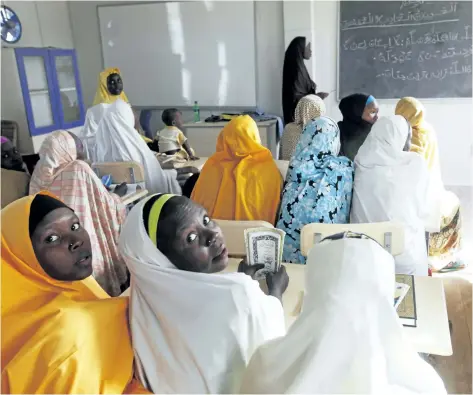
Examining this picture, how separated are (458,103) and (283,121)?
182 centimetres

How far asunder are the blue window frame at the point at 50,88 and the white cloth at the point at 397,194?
411cm

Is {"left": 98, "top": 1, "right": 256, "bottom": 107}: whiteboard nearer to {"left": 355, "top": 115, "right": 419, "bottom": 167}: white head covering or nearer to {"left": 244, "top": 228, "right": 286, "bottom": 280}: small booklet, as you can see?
{"left": 355, "top": 115, "right": 419, "bottom": 167}: white head covering

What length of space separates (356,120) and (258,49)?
2.35 metres

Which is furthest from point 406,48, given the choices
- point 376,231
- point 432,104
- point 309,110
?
point 376,231

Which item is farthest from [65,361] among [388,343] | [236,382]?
[388,343]

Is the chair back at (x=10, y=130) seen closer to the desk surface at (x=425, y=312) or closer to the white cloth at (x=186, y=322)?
the desk surface at (x=425, y=312)

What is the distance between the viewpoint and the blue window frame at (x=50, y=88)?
4.96 meters

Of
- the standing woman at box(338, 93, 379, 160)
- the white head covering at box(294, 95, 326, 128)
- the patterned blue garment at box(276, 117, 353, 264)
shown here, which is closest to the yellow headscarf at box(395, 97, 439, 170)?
the standing woman at box(338, 93, 379, 160)

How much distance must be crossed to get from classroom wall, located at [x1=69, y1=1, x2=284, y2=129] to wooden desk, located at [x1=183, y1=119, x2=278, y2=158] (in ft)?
1.68

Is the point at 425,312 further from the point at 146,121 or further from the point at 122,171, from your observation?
the point at 146,121

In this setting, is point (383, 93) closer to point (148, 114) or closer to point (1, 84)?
point (148, 114)

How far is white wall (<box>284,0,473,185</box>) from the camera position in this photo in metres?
4.64

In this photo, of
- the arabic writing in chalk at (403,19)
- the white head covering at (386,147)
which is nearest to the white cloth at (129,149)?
the white head covering at (386,147)

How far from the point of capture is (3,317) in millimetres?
1111
